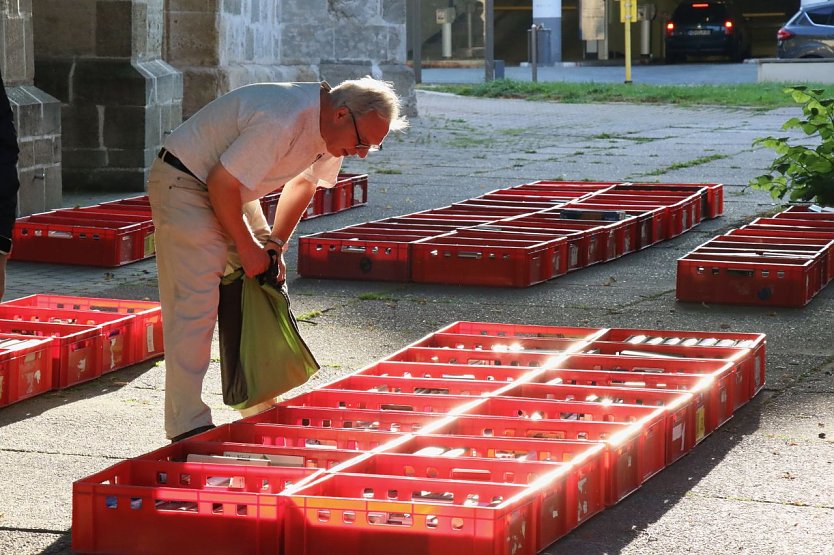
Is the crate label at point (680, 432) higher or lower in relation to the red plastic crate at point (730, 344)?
lower

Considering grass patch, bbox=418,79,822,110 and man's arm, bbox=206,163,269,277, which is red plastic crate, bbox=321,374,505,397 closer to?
man's arm, bbox=206,163,269,277

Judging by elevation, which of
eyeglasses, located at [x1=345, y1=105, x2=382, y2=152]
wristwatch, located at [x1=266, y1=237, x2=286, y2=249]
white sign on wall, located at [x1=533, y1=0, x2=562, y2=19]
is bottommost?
wristwatch, located at [x1=266, y1=237, x2=286, y2=249]

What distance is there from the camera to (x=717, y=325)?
805cm

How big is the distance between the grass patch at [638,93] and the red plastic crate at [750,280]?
17051 mm

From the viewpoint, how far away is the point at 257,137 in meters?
5.05

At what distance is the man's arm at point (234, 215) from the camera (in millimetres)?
5086

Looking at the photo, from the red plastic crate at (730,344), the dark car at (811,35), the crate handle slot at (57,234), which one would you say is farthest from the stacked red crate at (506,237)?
the dark car at (811,35)

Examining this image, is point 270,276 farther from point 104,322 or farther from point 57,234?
point 57,234

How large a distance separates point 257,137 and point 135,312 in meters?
2.67

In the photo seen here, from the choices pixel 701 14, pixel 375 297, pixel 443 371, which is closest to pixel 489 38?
pixel 701 14

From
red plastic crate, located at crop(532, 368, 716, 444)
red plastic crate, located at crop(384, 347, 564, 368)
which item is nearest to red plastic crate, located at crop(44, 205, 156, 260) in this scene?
red plastic crate, located at crop(384, 347, 564, 368)

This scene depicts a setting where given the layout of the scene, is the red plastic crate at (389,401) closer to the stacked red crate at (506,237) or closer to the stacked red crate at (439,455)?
the stacked red crate at (439,455)

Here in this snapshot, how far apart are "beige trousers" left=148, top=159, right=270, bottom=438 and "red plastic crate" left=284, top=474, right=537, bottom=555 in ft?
3.28

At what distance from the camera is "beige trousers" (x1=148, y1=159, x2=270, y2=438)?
5.23 meters
